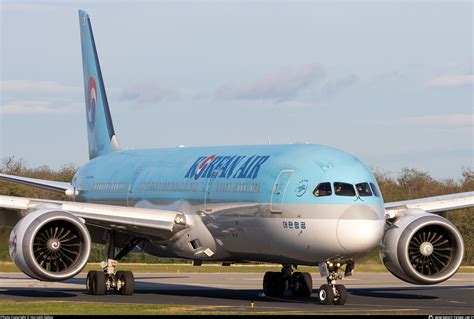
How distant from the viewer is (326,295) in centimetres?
3186

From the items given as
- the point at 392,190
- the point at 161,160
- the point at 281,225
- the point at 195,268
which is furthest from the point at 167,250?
the point at 392,190

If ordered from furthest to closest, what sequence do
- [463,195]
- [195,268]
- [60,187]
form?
1. [195,268]
2. [60,187]
3. [463,195]

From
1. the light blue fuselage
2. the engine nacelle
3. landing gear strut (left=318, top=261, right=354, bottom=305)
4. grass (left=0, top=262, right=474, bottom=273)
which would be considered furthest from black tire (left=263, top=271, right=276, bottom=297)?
grass (left=0, top=262, right=474, bottom=273)

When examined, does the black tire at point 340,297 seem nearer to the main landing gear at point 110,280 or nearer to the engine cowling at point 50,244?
the engine cowling at point 50,244

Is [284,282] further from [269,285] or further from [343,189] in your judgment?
[343,189]

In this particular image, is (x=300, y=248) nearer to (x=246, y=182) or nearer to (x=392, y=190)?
(x=246, y=182)

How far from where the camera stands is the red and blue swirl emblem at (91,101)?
48.6m

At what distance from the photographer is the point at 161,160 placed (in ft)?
137

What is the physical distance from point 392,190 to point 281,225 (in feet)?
165

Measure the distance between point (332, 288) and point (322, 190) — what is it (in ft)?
8.11

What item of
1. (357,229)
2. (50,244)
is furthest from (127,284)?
(357,229)

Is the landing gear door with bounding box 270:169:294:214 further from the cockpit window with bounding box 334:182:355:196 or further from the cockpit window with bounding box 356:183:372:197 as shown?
the cockpit window with bounding box 356:183:372:197

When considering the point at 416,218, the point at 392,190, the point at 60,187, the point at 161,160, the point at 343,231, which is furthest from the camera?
the point at 392,190

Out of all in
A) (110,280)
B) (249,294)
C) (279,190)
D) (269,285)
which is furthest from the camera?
(249,294)
